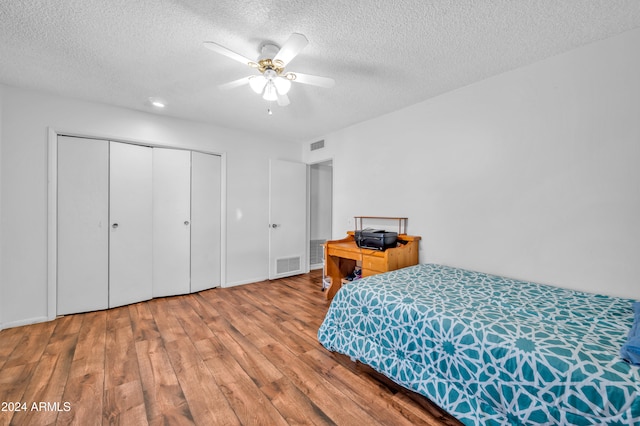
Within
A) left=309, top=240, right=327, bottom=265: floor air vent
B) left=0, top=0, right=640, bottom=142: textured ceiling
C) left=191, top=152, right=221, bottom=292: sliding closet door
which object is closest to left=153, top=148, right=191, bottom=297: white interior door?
left=191, top=152, right=221, bottom=292: sliding closet door

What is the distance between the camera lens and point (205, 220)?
3652mm

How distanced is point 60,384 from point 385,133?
3762 millimetres

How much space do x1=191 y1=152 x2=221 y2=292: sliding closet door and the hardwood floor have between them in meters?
0.87

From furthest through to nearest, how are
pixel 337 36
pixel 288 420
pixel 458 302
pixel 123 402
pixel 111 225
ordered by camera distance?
pixel 111 225
pixel 337 36
pixel 458 302
pixel 123 402
pixel 288 420

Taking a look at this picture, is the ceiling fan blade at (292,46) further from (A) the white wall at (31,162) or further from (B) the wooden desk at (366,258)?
(A) the white wall at (31,162)

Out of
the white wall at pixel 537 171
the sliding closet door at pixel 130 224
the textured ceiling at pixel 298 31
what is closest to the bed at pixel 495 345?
the white wall at pixel 537 171

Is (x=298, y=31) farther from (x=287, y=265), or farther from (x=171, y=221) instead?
(x=287, y=265)

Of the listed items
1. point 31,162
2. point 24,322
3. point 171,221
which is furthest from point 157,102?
point 24,322

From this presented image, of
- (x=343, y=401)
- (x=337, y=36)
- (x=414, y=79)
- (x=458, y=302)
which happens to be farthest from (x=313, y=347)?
(x=414, y=79)

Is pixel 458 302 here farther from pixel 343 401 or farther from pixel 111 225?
pixel 111 225

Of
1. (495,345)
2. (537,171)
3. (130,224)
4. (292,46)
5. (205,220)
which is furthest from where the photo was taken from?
(205,220)

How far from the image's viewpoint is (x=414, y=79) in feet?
7.91

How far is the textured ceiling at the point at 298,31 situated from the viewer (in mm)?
1543

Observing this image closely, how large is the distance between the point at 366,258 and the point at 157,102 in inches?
118
